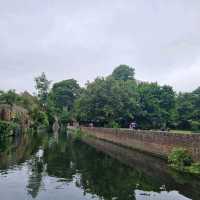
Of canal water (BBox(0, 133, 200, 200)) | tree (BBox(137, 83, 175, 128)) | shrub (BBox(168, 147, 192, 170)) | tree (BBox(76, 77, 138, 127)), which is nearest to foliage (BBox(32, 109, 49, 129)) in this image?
tree (BBox(137, 83, 175, 128))

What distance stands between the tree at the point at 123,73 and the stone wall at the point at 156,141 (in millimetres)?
53223

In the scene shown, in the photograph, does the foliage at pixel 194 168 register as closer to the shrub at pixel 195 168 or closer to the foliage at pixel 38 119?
the shrub at pixel 195 168

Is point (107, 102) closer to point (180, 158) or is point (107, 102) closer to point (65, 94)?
point (180, 158)

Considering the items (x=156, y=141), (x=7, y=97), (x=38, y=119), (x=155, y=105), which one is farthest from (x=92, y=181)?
(x=38, y=119)

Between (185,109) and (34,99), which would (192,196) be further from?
(34,99)

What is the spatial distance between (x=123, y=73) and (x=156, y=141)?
2919 inches

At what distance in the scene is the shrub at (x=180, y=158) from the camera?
2445 centimetres

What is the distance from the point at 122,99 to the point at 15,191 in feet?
168

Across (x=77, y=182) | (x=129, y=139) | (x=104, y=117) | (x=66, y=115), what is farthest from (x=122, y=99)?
(x=66, y=115)

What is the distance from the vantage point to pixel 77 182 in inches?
743

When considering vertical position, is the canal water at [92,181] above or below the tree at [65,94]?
below

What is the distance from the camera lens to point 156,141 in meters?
33.0

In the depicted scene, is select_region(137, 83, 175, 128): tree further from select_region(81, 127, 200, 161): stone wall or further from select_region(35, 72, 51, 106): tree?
select_region(35, 72, 51, 106): tree

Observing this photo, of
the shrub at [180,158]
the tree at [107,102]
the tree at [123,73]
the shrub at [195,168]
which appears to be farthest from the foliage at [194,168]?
the tree at [123,73]
